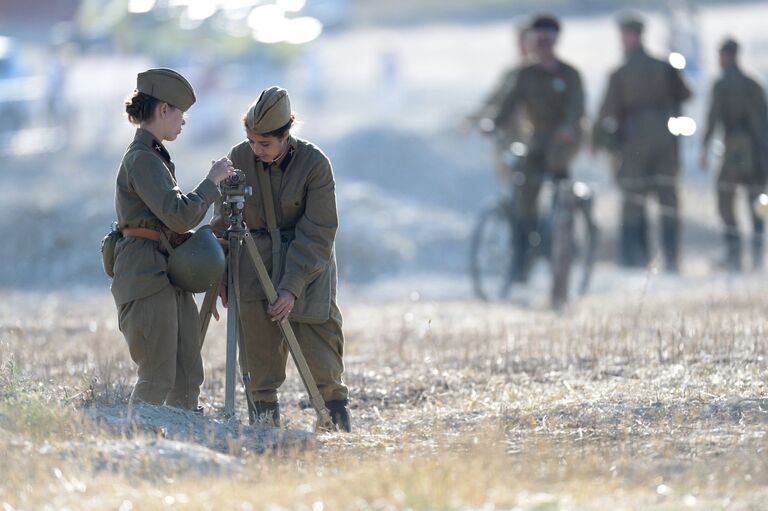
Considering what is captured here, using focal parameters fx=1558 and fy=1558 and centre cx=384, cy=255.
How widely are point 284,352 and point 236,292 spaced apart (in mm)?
499

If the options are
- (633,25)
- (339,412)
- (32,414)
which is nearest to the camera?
(32,414)

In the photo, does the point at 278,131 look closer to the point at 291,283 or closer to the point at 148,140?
the point at 148,140

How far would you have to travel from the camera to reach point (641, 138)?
15.4 metres

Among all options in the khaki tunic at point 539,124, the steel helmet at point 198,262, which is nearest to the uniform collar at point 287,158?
the steel helmet at point 198,262

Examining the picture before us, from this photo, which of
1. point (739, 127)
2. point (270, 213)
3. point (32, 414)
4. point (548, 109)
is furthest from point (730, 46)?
point (32, 414)

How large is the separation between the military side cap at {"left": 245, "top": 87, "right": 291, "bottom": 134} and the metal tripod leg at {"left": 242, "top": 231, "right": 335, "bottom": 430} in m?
0.48

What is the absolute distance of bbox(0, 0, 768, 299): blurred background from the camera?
20.1 metres

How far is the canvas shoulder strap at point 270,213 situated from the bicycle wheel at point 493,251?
6783 millimetres

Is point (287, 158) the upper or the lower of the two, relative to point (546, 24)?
lower

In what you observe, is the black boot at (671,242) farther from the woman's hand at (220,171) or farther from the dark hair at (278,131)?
the woman's hand at (220,171)

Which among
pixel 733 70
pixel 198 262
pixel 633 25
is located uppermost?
pixel 633 25

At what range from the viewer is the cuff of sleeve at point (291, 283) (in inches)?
275

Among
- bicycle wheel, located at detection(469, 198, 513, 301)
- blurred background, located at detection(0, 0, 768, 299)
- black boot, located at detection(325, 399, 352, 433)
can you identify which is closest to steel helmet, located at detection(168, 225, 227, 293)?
black boot, located at detection(325, 399, 352, 433)

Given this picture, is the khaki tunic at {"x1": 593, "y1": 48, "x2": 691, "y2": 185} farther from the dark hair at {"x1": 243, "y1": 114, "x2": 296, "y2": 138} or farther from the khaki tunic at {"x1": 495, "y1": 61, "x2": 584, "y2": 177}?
the dark hair at {"x1": 243, "y1": 114, "x2": 296, "y2": 138}
